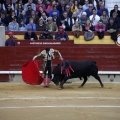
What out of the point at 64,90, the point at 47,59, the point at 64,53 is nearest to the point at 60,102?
the point at 64,90

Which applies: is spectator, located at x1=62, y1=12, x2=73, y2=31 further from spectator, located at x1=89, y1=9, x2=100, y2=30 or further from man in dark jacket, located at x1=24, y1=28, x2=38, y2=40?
man in dark jacket, located at x1=24, y1=28, x2=38, y2=40

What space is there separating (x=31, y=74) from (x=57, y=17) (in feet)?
7.15

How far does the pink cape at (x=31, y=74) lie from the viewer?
16.0 m

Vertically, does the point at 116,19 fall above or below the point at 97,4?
below

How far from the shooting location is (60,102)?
12602mm

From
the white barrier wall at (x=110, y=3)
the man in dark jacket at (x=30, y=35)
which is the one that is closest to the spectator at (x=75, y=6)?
the man in dark jacket at (x=30, y=35)

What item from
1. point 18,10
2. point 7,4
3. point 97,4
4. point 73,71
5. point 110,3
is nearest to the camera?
point 73,71

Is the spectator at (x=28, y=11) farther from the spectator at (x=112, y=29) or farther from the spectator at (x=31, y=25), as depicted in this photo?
the spectator at (x=112, y=29)

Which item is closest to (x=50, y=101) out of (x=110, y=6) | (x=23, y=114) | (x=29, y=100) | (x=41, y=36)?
(x=29, y=100)

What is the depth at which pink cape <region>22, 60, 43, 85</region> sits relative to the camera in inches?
628

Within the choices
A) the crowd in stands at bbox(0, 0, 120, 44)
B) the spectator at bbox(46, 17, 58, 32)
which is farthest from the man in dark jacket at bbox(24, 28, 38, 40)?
the spectator at bbox(46, 17, 58, 32)

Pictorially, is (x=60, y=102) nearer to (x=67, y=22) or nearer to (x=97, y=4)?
(x=67, y=22)

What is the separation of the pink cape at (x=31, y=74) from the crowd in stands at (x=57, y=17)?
129cm

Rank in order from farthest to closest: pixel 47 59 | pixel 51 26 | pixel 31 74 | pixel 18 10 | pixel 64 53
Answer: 1. pixel 18 10
2. pixel 64 53
3. pixel 51 26
4. pixel 31 74
5. pixel 47 59
